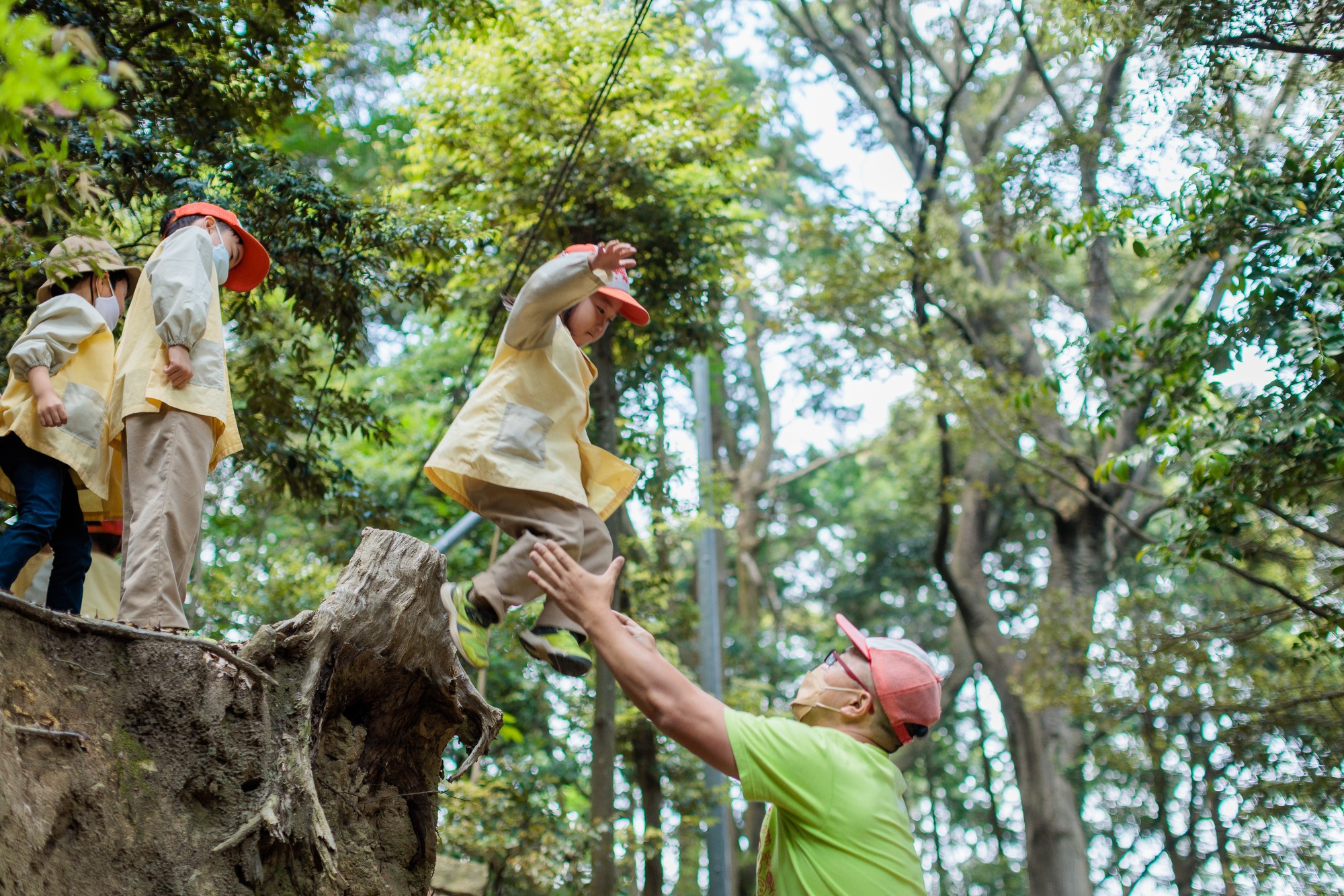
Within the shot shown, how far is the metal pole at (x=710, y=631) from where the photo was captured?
954 cm

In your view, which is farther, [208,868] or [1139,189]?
[1139,189]

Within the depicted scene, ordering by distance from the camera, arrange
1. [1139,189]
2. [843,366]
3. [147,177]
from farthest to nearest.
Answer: [843,366], [1139,189], [147,177]

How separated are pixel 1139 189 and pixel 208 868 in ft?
24.3

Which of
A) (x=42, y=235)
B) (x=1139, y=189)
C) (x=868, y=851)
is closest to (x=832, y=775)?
(x=868, y=851)

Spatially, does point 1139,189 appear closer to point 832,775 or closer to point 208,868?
point 832,775

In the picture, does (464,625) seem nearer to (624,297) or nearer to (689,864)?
(624,297)

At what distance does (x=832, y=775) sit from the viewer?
8.21ft

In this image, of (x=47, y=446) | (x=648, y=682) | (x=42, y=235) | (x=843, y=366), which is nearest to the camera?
(x=648, y=682)

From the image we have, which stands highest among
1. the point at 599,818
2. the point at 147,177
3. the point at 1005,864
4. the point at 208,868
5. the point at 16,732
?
the point at 147,177

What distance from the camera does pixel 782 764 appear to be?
2.45m

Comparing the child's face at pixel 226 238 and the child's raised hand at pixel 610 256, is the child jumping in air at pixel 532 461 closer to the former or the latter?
the child's raised hand at pixel 610 256

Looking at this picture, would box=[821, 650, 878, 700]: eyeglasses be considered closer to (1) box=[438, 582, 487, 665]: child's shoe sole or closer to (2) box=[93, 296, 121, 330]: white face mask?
(1) box=[438, 582, 487, 665]: child's shoe sole

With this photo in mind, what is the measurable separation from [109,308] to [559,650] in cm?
238

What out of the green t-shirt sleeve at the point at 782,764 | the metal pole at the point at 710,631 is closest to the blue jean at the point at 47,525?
the green t-shirt sleeve at the point at 782,764
